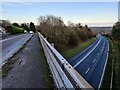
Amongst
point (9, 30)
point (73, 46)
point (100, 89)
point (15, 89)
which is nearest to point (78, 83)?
point (15, 89)

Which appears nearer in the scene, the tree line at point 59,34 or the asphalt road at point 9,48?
the asphalt road at point 9,48

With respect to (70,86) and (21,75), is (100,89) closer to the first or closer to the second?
(21,75)

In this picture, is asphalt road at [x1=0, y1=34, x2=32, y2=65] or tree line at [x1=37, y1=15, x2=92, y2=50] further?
tree line at [x1=37, y1=15, x2=92, y2=50]

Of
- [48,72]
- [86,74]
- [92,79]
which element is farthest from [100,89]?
[48,72]

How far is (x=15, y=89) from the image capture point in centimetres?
649

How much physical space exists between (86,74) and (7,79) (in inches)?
1165

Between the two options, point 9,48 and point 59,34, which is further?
point 59,34

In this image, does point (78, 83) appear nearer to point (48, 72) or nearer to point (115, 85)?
point (48, 72)

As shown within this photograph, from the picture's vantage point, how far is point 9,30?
273ft

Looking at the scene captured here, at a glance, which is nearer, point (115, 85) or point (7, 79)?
point (7, 79)

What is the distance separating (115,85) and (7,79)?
23.4 meters

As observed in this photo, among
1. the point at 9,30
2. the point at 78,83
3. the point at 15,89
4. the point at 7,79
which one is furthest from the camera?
the point at 9,30

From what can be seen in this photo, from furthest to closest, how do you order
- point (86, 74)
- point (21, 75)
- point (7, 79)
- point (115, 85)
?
point (86, 74)
point (115, 85)
point (21, 75)
point (7, 79)

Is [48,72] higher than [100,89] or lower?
higher
